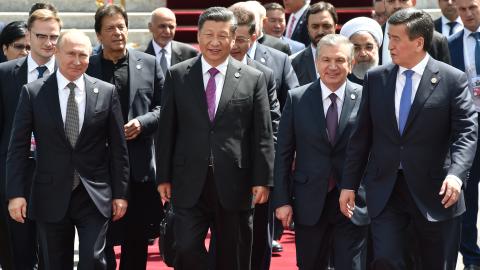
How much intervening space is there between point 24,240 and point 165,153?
52.9 inches

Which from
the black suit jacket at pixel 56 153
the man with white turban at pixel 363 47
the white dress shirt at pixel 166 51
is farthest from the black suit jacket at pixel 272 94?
the white dress shirt at pixel 166 51

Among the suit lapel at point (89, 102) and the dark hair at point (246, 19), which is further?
the dark hair at point (246, 19)

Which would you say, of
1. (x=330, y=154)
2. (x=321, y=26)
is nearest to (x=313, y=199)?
(x=330, y=154)

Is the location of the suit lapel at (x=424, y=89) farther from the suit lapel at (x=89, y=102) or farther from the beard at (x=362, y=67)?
the suit lapel at (x=89, y=102)

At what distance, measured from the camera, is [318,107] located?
7148 mm

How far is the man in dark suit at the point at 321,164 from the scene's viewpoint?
23.1 feet

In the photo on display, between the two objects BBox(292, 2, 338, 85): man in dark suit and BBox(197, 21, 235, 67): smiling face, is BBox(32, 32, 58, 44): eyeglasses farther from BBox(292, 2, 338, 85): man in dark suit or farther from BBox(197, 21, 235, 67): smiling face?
BBox(292, 2, 338, 85): man in dark suit

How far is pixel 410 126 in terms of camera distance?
666cm

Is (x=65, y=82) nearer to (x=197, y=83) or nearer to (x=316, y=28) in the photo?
(x=197, y=83)

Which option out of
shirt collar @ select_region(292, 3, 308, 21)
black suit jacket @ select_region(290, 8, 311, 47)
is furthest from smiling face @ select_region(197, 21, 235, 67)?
shirt collar @ select_region(292, 3, 308, 21)

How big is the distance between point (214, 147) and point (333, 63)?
2.86ft

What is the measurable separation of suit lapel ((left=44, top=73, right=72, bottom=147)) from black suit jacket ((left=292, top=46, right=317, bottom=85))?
224 cm

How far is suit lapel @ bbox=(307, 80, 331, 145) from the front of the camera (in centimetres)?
710

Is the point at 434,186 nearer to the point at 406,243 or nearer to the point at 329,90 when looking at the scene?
the point at 406,243
